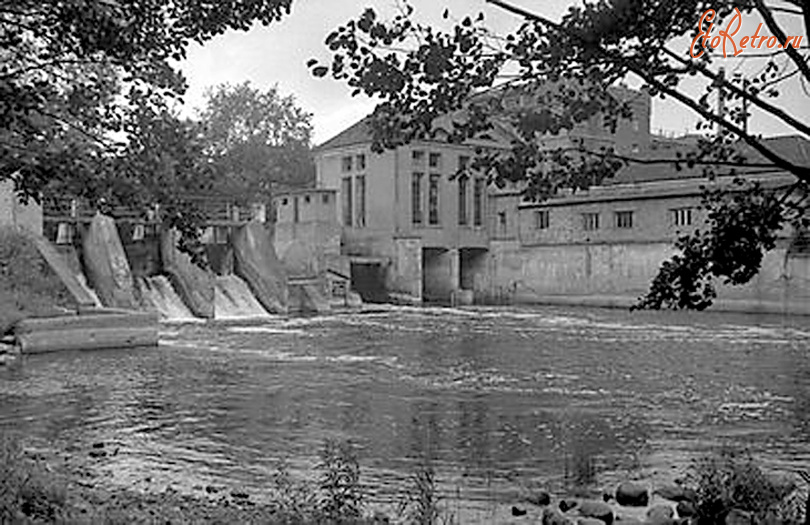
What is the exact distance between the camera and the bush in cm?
2112

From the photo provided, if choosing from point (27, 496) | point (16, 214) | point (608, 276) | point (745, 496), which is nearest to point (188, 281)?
point (16, 214)

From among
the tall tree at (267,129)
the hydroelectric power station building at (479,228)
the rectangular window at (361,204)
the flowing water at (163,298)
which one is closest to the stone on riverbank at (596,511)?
the flowing water at (163,298)

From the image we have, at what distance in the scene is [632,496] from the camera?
8.53 m

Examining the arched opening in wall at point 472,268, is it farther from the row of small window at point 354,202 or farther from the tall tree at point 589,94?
the tall tree at point 589,94

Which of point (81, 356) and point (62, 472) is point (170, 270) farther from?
point (62, 472)

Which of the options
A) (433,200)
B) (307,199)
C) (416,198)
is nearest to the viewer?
(416,198)

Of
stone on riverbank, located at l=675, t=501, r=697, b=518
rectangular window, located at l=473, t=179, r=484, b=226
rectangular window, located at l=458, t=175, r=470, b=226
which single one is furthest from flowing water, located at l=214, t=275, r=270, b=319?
stone on riverbank, located at l=675, t=501, r=697, b=518

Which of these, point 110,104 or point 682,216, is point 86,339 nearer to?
point 110,104

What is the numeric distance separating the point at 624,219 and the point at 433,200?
10.5 meters

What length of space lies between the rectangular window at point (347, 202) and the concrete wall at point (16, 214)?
897 inches

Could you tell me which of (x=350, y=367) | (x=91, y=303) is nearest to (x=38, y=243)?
(x=91, y=303)

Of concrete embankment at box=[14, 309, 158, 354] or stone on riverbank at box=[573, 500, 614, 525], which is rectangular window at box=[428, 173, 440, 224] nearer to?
concrete embankment at box=[14, 309, 158, 354]

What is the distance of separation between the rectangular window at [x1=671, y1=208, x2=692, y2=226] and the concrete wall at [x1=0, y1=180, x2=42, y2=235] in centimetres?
2496

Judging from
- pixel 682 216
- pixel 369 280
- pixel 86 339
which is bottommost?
pixel 86 339
